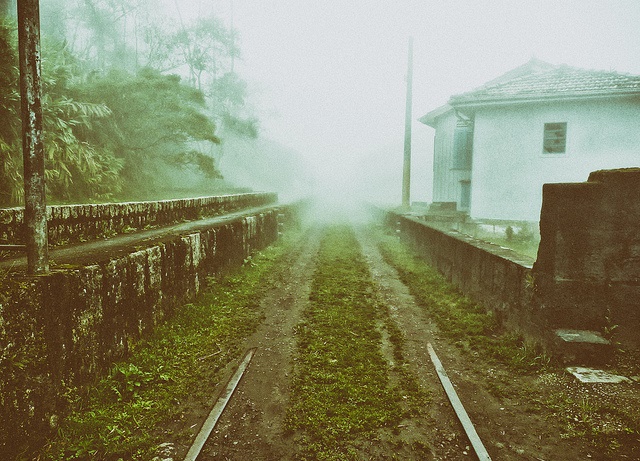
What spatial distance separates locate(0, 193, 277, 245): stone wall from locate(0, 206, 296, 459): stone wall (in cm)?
163

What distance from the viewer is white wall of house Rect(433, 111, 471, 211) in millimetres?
18453

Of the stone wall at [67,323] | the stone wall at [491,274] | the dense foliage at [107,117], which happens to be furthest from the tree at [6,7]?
the stone wall at [491,274]

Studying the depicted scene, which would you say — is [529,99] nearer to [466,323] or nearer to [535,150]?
[535,150]

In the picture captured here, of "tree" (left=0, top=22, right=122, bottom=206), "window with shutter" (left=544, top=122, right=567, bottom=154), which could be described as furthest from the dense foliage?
"window with shutter" (left=544, top=122, right=567, bottom=154)

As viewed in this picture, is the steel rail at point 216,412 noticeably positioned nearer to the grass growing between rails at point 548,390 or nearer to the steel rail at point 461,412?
the steel rail at point 461,412

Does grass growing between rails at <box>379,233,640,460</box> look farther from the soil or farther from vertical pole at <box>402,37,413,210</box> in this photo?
vertical pole at <box>402,37,413,210</box>

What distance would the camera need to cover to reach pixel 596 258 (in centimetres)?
425

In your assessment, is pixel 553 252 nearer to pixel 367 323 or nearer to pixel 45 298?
pixel 367 323

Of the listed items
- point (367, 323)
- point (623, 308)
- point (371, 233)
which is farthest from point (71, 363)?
point (371, 233)

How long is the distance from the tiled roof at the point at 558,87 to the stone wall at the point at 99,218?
10897 mm

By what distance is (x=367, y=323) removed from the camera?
18.0ft

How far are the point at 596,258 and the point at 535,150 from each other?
39.5ft

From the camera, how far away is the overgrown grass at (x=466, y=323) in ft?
14.3

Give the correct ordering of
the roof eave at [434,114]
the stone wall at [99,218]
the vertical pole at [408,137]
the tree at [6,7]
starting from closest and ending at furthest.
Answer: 1. the stone wall at [99,218]
2. the tree at [6,7]
3. the roof eave at [434,114]
4. the vertical pole at [408,137]
